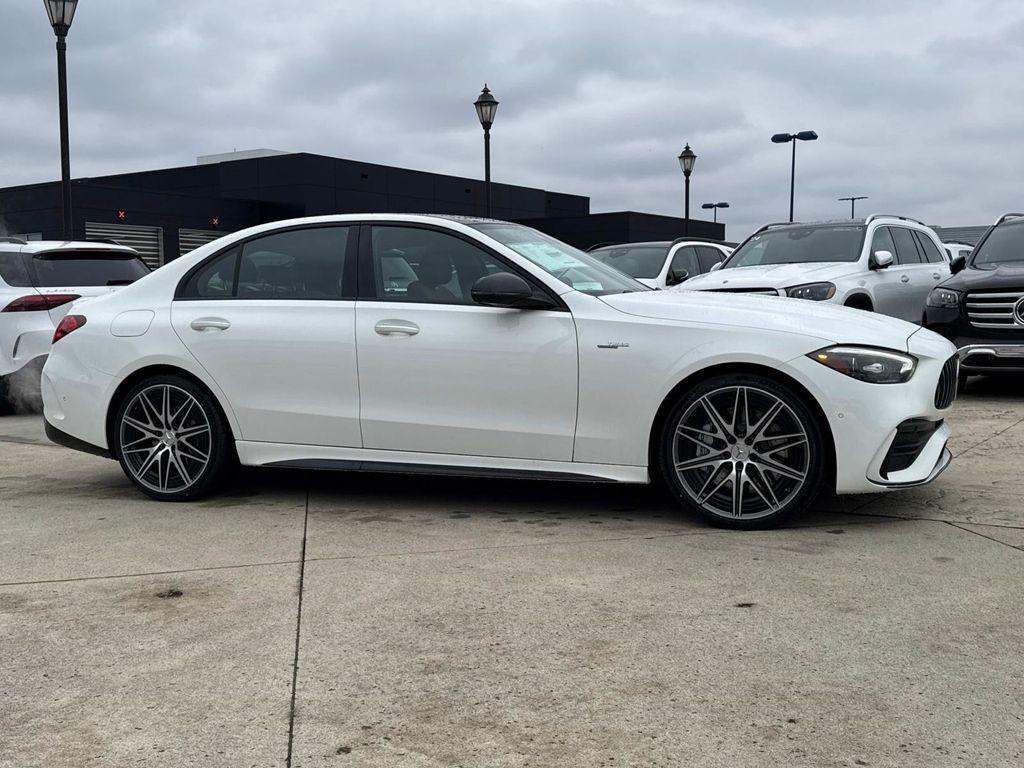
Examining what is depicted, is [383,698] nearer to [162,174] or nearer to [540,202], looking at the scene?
[162,174]

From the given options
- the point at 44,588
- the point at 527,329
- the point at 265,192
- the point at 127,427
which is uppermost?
the point at 265,192

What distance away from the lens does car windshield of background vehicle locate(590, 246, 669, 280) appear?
Result: 46.6 ft

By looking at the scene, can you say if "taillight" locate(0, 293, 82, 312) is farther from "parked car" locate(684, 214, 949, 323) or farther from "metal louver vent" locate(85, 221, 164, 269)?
"metal louver vent" locate(85, 221, 164, 269)

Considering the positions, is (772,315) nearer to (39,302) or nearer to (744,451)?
(744,451)

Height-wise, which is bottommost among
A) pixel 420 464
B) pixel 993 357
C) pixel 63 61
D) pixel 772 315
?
pixel 420 464

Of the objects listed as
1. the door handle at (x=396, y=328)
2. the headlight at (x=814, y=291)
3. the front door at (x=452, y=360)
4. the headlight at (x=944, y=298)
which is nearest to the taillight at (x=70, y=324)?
the front door at (x=452, y=360)

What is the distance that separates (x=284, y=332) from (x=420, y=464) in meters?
1.02

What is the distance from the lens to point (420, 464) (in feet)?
18.7

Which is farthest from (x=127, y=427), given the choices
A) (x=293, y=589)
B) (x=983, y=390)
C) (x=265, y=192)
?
(x=265, y=192)

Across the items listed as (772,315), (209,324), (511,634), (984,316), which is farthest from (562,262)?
(984,316)

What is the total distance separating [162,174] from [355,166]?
9219 mm

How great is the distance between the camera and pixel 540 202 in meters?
54.2

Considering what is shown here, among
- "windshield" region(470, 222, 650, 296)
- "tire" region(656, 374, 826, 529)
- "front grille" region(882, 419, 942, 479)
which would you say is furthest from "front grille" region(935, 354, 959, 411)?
"windshield" region(470, 222, 650, 296)

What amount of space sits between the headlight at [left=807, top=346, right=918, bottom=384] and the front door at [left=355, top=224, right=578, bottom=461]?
3.87 ft
